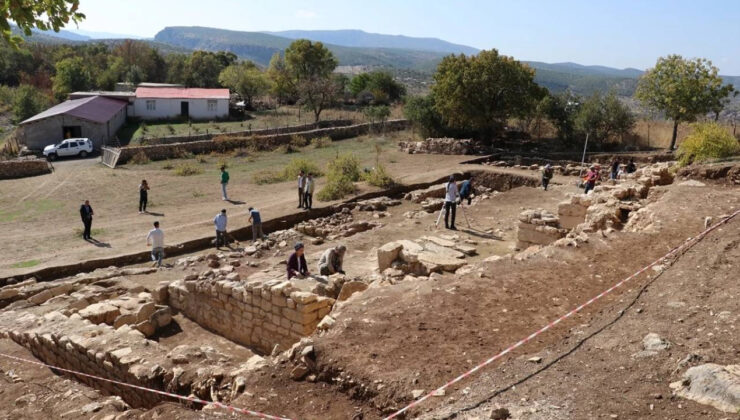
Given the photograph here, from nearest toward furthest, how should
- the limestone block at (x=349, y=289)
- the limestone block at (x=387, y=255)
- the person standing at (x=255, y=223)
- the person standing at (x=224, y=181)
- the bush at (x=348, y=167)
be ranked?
the limestone block at (x=349, y=289) → the limestone block at (x=387, y=255) → the person standing at (x=255, y=223) → the person standing at (x=224, y=181) → the bush at (x=348, y=167)

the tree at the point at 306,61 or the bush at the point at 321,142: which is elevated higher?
the tree at the point at 306,61

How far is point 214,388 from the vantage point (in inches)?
278

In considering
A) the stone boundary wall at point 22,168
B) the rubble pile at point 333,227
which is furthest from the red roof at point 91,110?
the rubble pile at point 333,227

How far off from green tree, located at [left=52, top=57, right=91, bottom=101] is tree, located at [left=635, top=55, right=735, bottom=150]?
50.2 meters

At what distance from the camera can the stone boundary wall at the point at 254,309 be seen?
9.04 m

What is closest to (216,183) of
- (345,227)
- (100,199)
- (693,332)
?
(100,199)

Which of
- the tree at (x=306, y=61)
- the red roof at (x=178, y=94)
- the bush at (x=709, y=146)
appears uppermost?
the tree at (x=306, y=61)

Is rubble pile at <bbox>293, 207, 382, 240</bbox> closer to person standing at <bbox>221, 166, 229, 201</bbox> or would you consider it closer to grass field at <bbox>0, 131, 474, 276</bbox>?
grass field at <bbox>0, 131, 474, 276</bbox>

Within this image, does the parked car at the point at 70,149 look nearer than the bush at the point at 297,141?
Yes

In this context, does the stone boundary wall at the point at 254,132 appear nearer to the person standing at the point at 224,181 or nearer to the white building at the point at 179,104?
the white building at the point at 179,104

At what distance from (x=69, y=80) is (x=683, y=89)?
52379 millimetres

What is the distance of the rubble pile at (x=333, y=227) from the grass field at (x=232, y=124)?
19.7 metres

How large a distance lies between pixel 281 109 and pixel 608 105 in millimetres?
32226

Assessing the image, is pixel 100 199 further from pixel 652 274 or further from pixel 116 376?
pixel 652 274
